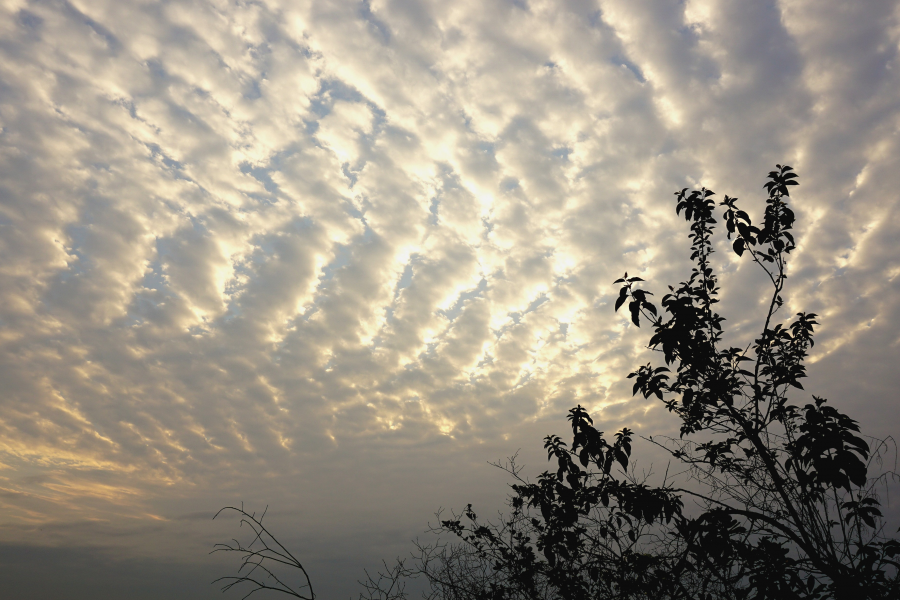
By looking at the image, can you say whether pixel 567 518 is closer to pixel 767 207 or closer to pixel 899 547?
pixel 899 547

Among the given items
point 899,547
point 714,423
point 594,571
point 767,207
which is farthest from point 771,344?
point 594,571

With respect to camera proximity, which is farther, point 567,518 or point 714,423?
point 567,518

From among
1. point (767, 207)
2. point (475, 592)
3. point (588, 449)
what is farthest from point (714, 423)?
point (475, 592)

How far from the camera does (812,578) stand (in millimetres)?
4926

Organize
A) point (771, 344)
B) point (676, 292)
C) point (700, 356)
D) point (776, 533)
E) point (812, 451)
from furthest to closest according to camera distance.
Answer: point (771, 344)
point (676, 292)
point (700, 356)
point (776, 533)
point (812, 451)

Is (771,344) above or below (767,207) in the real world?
below

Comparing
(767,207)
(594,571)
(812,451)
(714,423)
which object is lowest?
(594,571)

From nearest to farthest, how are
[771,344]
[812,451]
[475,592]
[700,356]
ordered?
[812,451] < [700,356] < [771,344] < [475,592]

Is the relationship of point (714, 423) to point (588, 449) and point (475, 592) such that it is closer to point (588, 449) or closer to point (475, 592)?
point (588, 449)

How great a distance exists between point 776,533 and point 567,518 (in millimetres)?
2741

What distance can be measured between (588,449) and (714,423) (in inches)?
74.6

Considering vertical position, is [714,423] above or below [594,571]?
above

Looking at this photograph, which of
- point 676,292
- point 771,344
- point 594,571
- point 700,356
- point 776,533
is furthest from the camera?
point 594,571

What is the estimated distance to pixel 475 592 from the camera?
34.5ft
